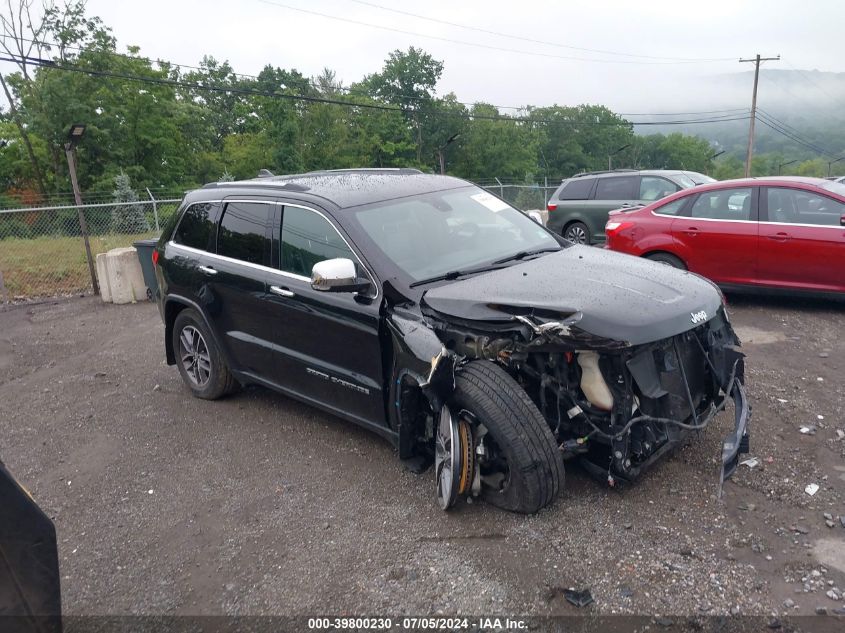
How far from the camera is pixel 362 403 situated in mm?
4211

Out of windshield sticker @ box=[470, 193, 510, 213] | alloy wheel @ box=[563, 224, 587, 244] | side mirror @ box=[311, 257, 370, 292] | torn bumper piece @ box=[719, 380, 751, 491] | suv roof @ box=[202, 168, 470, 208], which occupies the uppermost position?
suv roof @ box=[202, 168, 470, 208]

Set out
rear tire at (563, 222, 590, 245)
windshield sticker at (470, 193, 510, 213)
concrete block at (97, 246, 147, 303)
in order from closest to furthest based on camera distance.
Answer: windshield sticker at (470, 193, 510, 213)
concrete block at (97, 246, 147, 303)
rear tire at (563, 222, 590, 245)

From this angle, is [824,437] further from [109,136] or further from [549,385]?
[109,136]

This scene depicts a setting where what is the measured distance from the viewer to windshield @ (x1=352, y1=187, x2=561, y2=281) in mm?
4230

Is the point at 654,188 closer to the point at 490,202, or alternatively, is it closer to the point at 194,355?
the point at 490,202

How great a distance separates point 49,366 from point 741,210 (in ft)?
26.6

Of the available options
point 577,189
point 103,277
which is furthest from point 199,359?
point 577,189

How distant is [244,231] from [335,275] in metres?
1.57

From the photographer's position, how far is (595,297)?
11.6ft

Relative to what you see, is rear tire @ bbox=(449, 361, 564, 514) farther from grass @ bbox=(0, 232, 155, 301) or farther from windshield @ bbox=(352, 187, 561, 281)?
grass @ bbox=(0, 232, 155, 301)

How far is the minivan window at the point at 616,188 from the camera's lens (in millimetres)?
12141

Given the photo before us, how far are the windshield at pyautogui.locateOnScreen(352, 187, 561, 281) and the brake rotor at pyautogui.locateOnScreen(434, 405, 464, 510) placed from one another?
0.92 metres

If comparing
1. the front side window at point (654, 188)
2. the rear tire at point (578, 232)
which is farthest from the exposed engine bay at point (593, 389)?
the rear tire at point (578, 232)

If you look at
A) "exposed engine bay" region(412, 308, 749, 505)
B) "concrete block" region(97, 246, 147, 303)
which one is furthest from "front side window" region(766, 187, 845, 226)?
"concrete block" region(97, 246, 147, 303)
